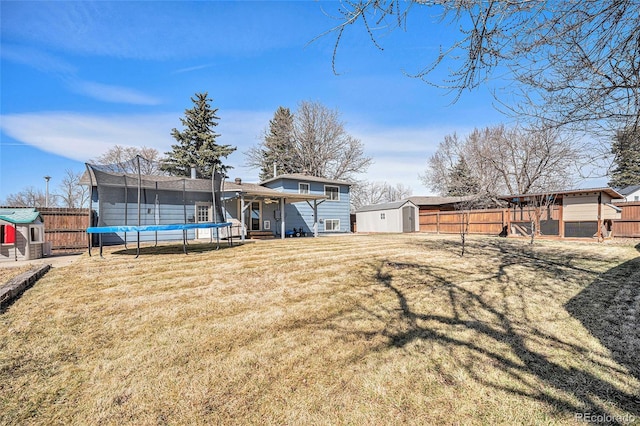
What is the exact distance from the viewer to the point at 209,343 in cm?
276

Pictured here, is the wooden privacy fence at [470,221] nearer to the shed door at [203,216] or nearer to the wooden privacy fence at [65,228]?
the shed door at [203,216]

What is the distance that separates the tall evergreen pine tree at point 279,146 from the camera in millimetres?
28359

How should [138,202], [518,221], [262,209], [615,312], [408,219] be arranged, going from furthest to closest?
1. [408,219]
2. [262,209]
3. [518,221]
4. [138,202]
5. [615,312]

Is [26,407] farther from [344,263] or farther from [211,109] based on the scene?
[211,109]

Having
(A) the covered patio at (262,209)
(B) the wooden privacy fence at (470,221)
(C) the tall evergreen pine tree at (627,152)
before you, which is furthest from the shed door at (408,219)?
(C) the tall evergreen pine tree at (627,152)

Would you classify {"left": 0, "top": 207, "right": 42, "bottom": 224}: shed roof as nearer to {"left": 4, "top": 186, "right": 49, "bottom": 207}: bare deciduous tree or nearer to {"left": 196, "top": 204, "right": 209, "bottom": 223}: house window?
{"left": 196, "top": 204, "right": 209, "bottom": 223}: house window

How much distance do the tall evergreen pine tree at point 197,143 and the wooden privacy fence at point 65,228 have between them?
1510cm

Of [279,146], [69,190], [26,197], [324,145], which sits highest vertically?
[279,146]

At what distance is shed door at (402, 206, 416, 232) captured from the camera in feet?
68.2

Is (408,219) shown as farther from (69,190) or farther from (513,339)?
(69,190)

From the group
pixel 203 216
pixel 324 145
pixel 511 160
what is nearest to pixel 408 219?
pixel 511 160

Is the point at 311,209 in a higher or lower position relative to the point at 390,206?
lower

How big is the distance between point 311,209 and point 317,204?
1167mm

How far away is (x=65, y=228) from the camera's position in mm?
10398
